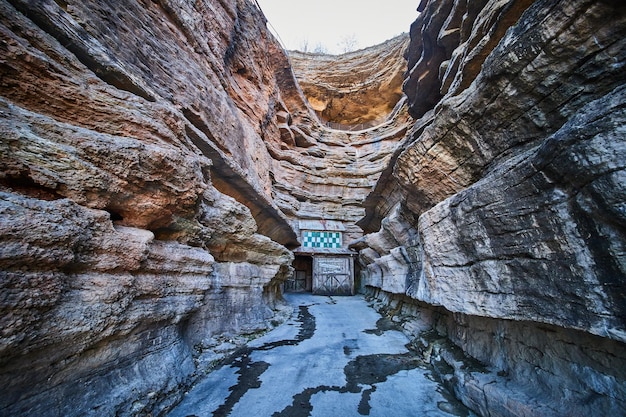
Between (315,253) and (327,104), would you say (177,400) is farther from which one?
(327,104)

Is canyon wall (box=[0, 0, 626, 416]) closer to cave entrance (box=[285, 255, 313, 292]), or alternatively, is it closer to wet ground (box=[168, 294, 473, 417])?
wet ground (box=[168, 294, 473, 417])

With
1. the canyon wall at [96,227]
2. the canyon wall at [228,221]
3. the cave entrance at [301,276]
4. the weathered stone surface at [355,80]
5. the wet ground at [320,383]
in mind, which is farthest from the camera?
the weathered stone surface at [355,80]

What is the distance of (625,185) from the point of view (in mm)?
1575

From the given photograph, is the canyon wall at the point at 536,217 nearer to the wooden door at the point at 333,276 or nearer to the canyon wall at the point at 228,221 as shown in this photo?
the canyon wall at the point at 228,221

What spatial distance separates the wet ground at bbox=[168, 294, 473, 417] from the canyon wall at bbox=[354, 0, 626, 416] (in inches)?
23.8

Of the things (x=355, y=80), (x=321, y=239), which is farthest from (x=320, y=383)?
(x=355, y=80)

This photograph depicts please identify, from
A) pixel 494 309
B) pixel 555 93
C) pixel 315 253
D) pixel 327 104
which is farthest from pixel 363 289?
pixel 327 104

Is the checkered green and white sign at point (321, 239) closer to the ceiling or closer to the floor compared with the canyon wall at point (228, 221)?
closer to the ceiling

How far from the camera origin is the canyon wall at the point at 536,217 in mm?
1771

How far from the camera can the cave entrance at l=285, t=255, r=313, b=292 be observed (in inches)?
742

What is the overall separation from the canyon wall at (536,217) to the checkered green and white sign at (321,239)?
45.3 feet

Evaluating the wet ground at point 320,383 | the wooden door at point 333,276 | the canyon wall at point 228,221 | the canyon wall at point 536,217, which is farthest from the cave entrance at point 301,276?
the canyon wall at point 536,217

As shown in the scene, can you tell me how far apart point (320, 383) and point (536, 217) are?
136 inches

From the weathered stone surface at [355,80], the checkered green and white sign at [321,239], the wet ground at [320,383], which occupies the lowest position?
the wet ground at [320,383]
